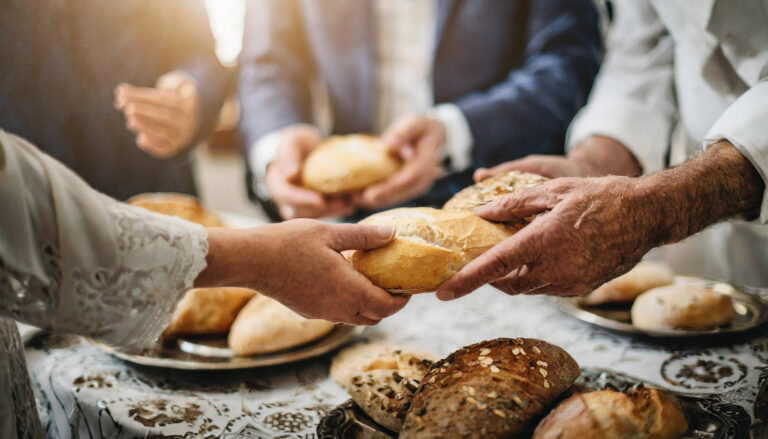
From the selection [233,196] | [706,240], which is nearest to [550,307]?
[706,240]

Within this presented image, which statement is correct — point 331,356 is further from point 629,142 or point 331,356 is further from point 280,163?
point 629,142

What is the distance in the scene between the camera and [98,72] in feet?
7.68

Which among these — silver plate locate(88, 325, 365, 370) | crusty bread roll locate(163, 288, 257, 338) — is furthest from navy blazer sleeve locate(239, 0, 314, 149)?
silver plate locate(88, 325, 365, 370)

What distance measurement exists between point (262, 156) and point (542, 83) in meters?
1.33

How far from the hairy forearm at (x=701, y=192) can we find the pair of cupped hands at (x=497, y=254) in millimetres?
61

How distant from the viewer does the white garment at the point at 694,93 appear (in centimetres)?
138

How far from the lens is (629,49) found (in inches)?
81.2

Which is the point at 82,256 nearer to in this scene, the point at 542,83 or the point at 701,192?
the point at 701,192

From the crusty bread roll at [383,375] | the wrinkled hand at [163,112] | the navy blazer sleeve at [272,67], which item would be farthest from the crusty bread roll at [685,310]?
the wrinkled hand at [163,112]

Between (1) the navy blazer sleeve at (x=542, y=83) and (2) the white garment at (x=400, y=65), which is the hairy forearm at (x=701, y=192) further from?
(2) the white garment at (x=400, y=65)

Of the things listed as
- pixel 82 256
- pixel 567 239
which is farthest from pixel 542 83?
pixel 82 256

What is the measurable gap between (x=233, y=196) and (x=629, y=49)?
220 inches

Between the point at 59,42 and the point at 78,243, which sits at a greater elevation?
the point at 59,42

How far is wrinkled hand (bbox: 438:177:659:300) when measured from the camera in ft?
3.66
